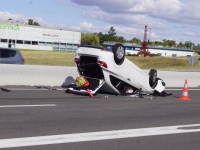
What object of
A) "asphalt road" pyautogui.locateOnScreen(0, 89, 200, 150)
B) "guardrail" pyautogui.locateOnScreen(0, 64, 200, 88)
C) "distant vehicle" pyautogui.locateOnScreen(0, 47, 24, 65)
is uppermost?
"distant vehicle" pyautogui.locateOnScreen(0, 47, 24, 65)

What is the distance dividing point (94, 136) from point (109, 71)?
21.0 ft

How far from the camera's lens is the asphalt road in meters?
8.30

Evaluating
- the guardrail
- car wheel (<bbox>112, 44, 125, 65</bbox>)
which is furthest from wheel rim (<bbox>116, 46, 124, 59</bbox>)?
the guardrail

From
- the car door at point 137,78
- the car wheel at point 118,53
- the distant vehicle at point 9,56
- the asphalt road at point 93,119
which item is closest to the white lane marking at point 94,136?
the asphalt road at point 93,119

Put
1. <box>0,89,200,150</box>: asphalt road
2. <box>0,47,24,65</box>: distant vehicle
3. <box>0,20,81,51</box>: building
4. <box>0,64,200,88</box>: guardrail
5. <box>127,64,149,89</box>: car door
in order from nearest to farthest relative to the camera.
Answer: <box>0,89,200,150</box>: asphalt road, <box>127,64,149,89</box>: car door, <box>0,64,200,88</box>: guardrail, <box>0,47,24,65</box>: distant vehicle, <box>0,20,81,51</box>: building

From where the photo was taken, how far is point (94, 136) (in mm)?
8820

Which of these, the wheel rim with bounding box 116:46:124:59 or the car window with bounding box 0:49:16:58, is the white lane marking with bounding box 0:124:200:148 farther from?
the car window with bounding box 0:49:16:58

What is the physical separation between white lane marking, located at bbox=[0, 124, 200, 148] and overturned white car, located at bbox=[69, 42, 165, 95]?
479cm

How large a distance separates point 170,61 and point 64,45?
36443 mm

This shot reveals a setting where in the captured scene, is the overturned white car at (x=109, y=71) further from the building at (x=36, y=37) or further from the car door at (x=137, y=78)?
the building at (x=36, y=37)

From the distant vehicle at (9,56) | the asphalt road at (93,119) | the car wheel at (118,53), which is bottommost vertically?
the asphalt road at (93,119)

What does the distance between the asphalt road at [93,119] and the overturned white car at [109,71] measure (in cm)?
41

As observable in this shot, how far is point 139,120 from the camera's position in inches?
444

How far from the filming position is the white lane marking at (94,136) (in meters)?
7.84
